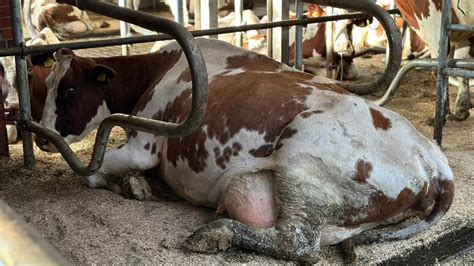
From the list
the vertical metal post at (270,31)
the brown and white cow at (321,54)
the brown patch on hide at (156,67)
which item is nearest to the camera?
the brown patch on hide at (156,67)

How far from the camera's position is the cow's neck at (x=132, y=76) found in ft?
11.8

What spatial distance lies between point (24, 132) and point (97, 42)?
26.0 inches

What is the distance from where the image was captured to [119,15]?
2.47 m

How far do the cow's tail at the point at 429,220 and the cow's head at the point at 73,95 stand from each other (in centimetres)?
163

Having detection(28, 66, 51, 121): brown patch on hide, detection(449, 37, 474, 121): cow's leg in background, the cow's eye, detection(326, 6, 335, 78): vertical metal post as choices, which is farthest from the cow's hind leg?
detection(326, 6, 335, 78): vertical metal post

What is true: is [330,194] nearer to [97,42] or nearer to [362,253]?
[362,253]

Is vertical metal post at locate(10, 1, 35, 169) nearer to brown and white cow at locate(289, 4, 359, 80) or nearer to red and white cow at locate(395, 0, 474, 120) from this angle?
red and white cow at locate(395, 0, 474, 120)

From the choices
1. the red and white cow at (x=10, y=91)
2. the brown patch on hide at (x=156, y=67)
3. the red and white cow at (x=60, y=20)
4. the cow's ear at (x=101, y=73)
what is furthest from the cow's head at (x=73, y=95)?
the red and white cow at (x=60, y=20)

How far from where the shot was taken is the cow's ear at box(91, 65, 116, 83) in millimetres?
3344

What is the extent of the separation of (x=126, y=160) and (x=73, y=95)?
495mm

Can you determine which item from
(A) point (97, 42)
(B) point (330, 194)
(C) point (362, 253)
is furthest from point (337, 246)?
(A) point (97, 42)

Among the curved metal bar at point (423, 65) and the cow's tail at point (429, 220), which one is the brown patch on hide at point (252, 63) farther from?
the curved metal bar at point (423, 65)

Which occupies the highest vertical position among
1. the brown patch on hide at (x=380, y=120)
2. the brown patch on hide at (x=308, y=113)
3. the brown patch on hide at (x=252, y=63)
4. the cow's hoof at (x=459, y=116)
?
the brown patch on hide at (x=252, y=63)

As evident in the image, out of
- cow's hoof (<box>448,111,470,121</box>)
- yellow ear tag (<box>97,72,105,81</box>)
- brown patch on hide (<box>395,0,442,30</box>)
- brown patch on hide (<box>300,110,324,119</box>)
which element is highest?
brown patch on hide (<box>395,0,442,30</box>)
